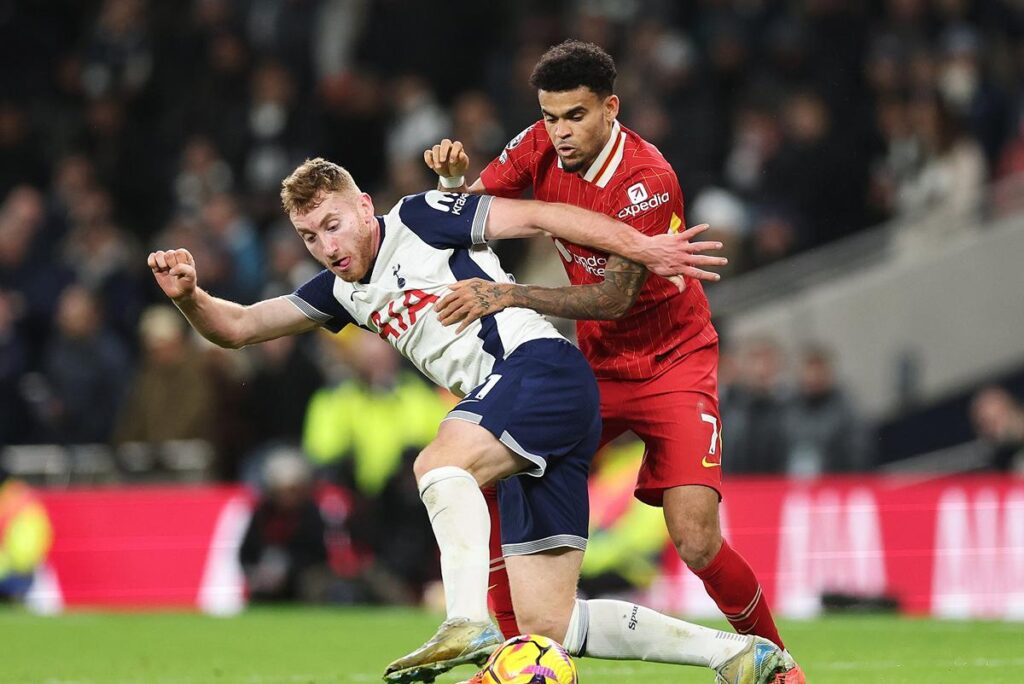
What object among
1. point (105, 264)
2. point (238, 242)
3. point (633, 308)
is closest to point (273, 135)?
point (238, 242)

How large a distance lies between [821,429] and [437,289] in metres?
7.48

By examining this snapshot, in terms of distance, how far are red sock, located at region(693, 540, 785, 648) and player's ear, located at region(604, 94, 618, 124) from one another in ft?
5.86

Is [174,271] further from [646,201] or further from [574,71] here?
[646,201]

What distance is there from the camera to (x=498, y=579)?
23.8 ft

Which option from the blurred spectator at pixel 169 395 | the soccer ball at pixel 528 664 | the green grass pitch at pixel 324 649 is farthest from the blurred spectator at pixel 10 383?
the soccer ball at pixel 528 664

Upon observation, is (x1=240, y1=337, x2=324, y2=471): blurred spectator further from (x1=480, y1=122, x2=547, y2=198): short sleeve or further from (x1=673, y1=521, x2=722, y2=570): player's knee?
(x1=673, y1=521, x2=722, y2=570): player's knee

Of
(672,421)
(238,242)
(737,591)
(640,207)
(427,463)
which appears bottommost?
(737,591)

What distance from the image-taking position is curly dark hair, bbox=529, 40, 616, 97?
680 centimetres

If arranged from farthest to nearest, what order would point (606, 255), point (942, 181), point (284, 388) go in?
point (942, 181), point (284, 388), point (606, 255)

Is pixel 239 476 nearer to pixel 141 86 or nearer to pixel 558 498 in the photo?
pixel 141 86

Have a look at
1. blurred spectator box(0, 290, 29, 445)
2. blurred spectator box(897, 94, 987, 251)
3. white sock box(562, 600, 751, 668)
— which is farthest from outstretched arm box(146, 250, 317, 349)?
blurred spectator box(897, 94, 987, 251)

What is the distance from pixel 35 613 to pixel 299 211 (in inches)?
302

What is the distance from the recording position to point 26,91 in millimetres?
19203

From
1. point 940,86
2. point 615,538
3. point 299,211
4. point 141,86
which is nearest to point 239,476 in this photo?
point 615,538
